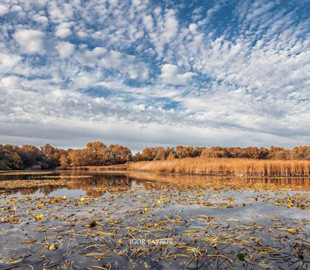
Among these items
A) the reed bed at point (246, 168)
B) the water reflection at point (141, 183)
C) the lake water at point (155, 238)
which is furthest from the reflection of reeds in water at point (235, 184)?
the reed bed at point (246, 168)

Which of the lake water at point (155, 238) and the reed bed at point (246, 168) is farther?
the reed bed at point (246, 168)

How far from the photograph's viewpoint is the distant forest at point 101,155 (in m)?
61.2

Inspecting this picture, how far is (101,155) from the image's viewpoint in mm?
73438

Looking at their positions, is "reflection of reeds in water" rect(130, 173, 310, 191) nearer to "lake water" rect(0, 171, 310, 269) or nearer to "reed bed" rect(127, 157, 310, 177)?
"lake water" rect(0, 171, 310, 269)

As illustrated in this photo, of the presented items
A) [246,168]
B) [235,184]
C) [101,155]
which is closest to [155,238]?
[235,184]

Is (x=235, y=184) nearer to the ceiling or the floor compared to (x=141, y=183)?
nearer to the ceiling

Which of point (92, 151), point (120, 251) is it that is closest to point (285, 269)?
point (120, 251)

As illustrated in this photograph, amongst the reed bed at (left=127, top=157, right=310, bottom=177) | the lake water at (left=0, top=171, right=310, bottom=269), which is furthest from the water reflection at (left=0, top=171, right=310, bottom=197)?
the reed bed at (left=127, top=157, right=310, bottom=177)

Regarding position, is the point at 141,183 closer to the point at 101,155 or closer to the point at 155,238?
the point at 155,238

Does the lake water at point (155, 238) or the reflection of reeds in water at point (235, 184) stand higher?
the lake water at point (155, 238)

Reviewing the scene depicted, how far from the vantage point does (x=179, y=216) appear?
708cm

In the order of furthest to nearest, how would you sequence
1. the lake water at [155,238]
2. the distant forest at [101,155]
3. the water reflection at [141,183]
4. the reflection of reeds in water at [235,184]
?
the distant forest at [101,155], the reflection of reeds in water at [235,184], the water reflection at [141,183], the lake water at [155,238]

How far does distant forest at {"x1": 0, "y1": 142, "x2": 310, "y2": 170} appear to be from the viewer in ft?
201

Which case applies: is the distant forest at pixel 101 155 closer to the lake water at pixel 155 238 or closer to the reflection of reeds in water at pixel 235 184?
the reflection of reeds in water at pixel 235 184
